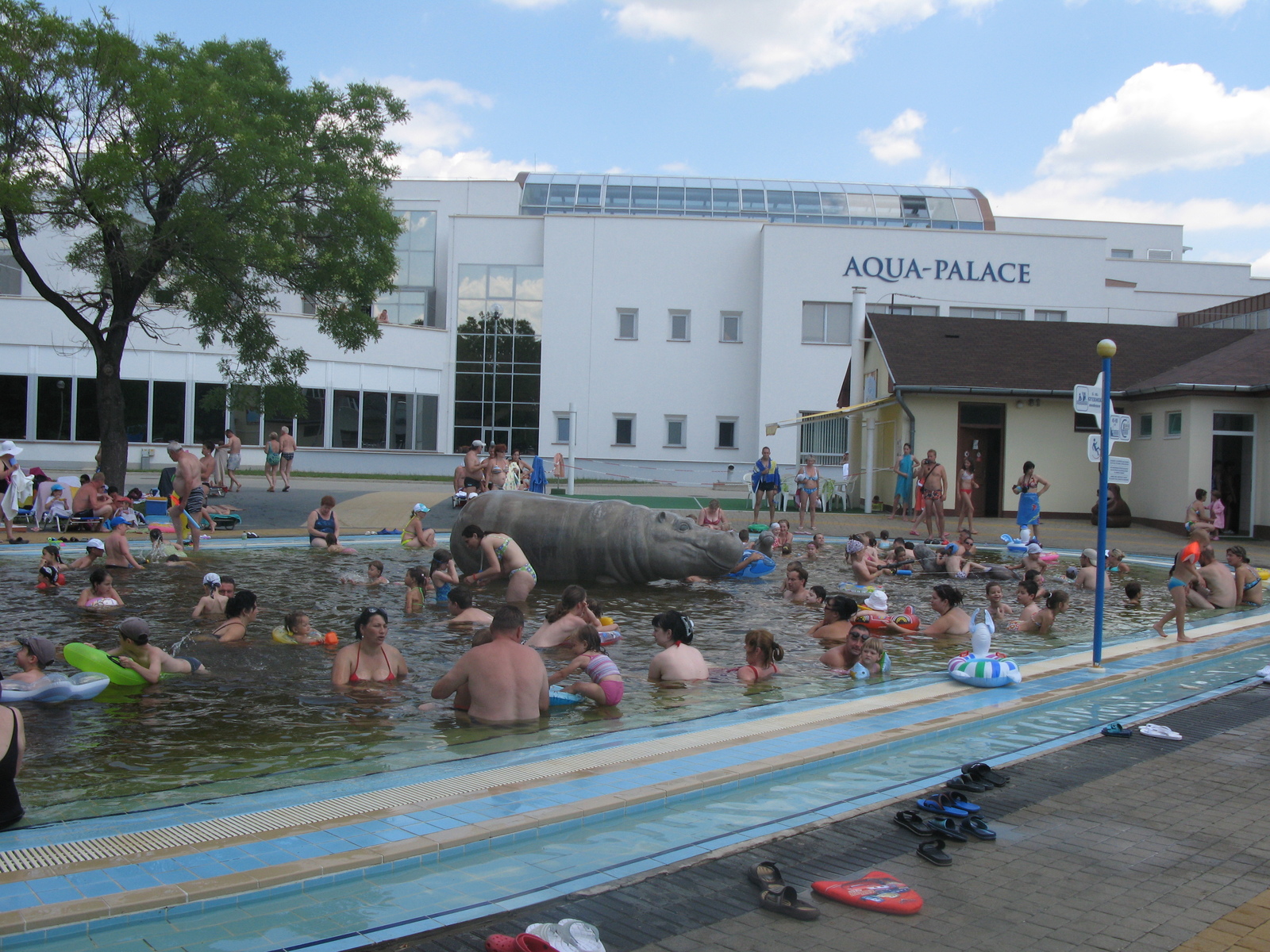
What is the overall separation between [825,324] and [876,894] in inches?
1580

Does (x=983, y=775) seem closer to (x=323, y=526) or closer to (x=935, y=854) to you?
(x=935, y=854)

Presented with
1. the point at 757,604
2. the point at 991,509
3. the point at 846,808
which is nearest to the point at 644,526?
the point at 757,604

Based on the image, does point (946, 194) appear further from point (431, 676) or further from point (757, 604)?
point (431, 676)

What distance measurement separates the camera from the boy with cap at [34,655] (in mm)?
7586

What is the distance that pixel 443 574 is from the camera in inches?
516

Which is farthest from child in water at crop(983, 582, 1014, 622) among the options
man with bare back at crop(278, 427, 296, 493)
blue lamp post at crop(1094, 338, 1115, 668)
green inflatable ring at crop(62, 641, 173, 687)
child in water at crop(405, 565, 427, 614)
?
man with bare back at crop(278, 427, 296, 493)

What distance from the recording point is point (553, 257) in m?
43.3

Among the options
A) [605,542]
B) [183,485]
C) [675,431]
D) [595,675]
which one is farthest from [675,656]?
[675,431]

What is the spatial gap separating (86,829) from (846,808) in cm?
377

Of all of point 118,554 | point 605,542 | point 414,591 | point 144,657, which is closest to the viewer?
point 144,657

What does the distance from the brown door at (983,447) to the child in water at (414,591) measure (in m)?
18.2

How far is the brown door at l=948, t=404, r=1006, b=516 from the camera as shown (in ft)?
88.0

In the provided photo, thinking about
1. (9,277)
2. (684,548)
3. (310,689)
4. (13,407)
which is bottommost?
(310,689)

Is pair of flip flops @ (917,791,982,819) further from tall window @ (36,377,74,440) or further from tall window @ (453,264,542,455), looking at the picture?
tall window @ (453,264,542,455)
